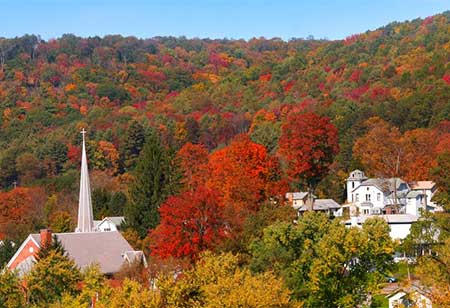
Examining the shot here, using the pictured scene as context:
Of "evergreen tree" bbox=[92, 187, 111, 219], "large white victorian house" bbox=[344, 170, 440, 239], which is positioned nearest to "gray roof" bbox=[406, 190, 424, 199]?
"large white victorian house" bbox=[344, 170, 440, 239]

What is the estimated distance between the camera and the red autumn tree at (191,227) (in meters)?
45.0

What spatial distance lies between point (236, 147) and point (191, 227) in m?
16.1

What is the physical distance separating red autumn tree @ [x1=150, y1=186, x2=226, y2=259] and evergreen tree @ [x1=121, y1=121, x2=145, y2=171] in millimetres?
58795

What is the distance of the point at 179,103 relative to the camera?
492 feet

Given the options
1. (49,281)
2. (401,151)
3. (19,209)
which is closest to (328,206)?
(401,151)

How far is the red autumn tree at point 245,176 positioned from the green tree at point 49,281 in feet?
68.0

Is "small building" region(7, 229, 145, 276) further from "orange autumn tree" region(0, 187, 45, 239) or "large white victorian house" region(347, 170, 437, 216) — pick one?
"large white victorian house" region(347, 170, 437, 216)

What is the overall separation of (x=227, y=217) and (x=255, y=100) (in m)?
94.7

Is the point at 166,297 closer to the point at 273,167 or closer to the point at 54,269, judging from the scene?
the point at 54,269

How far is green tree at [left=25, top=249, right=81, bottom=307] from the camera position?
111 feet

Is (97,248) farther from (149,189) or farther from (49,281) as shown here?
(49,281)

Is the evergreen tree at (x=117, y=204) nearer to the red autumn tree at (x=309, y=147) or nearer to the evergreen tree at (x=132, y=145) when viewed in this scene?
the red autumn tree at (x=309, y=147)

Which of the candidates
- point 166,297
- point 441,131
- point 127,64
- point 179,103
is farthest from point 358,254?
point 127,64

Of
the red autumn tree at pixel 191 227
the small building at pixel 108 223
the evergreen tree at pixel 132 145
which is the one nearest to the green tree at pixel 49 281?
the red autumn tree at pixel 191 227
